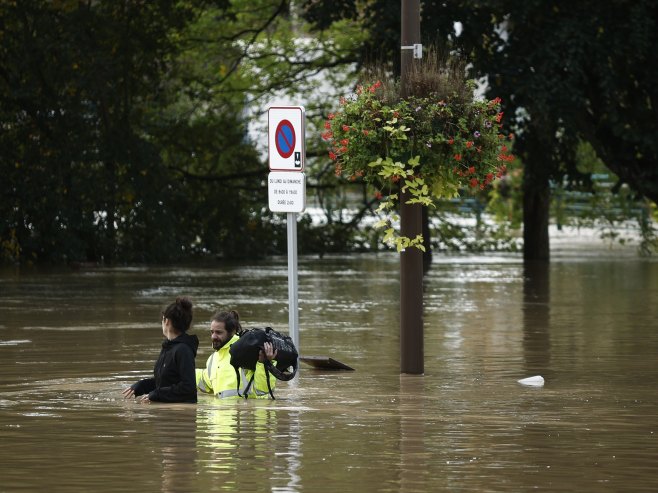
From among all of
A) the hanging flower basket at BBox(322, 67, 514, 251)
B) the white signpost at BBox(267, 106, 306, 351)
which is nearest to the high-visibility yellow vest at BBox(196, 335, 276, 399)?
the white signpost at BBox(267, 106, 306, 351)

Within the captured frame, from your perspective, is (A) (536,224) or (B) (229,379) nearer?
(B) (229,379)

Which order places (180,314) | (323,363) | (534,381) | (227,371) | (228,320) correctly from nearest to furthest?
(180,314) < (228,320) < (227,371) < (534,381) < (323,363)

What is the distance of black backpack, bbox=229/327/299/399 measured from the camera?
40.1ft

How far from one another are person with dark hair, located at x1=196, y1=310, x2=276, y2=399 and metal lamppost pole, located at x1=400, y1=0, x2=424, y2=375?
6.94 feet

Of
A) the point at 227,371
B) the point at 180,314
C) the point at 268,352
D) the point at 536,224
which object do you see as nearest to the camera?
the point at 180,314

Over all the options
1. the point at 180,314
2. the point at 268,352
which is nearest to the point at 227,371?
the point at 268,352

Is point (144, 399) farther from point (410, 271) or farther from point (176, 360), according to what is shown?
point (410, 271)

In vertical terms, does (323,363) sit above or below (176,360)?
below

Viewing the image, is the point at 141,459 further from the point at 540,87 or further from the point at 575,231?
the point at 575,231

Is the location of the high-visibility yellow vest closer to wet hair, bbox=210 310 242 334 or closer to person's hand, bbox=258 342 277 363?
wet hair, bbox=210 310 242 334

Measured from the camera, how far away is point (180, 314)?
39.8 ft

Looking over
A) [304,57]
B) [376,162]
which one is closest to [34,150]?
[304,57]

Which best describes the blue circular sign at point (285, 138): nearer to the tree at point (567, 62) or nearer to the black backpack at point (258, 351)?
the black backpack at point (258, 351)

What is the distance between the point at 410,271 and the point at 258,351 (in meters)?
2.75
